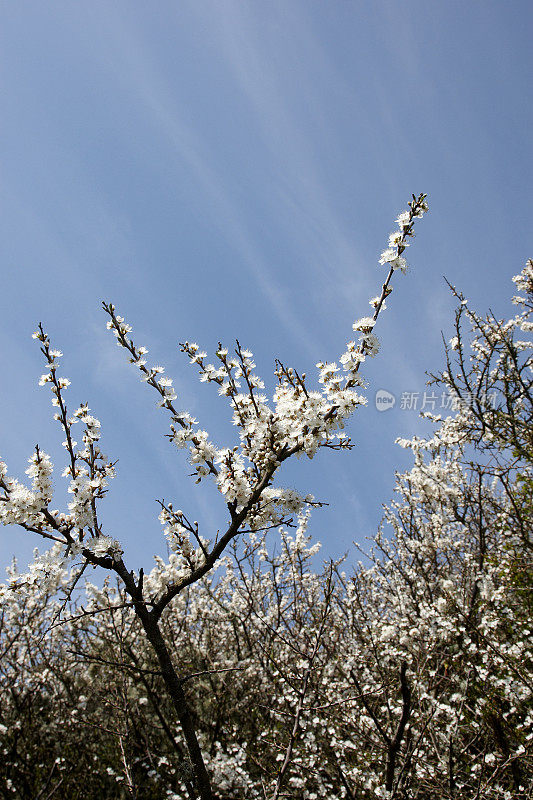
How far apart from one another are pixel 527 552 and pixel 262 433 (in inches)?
214

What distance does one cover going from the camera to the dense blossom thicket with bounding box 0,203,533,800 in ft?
9.22

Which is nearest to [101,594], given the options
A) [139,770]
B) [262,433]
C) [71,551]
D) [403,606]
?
[139,770]

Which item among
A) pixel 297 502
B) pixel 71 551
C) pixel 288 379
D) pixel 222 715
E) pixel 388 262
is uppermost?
pixel 388 262

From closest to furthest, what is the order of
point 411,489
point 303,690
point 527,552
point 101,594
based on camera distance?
1. point 303,690
2. point 527,552
3. point 101,594
4. point 411,489

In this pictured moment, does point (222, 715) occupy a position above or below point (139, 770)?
above

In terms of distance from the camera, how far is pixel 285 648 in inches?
347

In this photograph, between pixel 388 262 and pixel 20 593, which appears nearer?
pixel 20 593

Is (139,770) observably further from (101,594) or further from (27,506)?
Result: (27,506)

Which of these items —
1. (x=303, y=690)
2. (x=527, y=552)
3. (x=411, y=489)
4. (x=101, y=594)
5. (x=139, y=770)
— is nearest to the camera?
(x=303, y=690)

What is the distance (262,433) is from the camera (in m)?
2.92

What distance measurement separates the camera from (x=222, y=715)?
6160 mm

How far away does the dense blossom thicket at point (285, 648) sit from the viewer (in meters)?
2.81

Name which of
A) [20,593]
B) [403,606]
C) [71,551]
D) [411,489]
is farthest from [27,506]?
[411,489]

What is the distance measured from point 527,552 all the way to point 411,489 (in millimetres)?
4044
